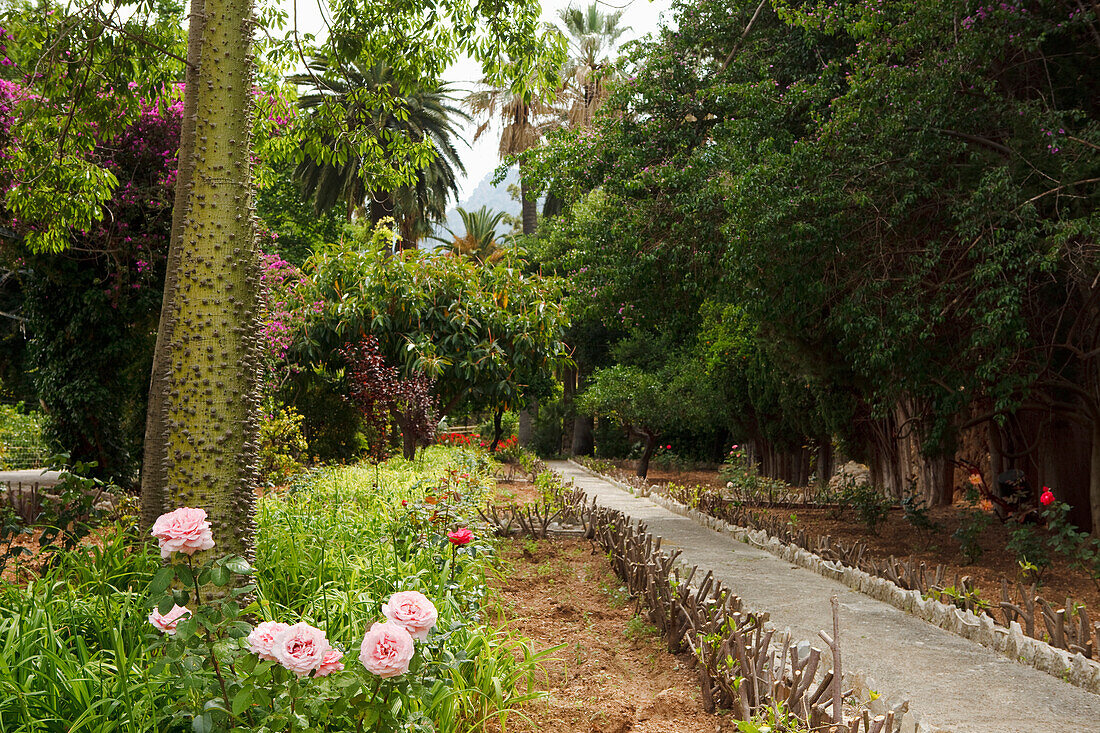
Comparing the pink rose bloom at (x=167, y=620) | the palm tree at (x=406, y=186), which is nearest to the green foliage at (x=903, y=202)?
the pink rose bloom at (x=167, y=620)

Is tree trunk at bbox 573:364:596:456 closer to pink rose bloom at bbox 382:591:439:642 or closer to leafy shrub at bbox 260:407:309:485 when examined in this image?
leafy shrub at bbox 260:407:309:485

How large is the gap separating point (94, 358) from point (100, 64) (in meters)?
4.48

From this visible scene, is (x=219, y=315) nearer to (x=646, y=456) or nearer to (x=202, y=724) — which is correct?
(x=202, y=724)

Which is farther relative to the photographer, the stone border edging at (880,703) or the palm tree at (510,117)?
the palm tree at (510,117)

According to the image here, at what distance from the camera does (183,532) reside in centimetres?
212

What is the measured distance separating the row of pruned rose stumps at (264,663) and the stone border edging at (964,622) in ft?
11.5

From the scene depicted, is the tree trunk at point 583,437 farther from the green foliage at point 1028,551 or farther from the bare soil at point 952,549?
the green foliage at point 1028,551

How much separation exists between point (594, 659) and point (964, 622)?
2486mm

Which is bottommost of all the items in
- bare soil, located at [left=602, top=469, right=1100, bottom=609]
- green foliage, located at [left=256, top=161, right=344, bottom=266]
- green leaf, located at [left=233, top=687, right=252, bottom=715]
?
bare soil, located at [left=602, top=469, right=1100, bottom=609]

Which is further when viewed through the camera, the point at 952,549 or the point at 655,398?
the point at 655,398

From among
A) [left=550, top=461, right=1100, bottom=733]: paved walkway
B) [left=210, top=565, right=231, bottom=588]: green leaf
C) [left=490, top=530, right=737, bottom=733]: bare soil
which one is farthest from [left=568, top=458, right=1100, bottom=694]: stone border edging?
[left=210, top=565, right=231, bottom=588]: green leaf

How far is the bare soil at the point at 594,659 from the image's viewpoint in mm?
3039

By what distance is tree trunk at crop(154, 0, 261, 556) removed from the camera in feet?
10.6

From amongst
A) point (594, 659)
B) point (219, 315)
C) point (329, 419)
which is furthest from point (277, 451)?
point (594, 659)
